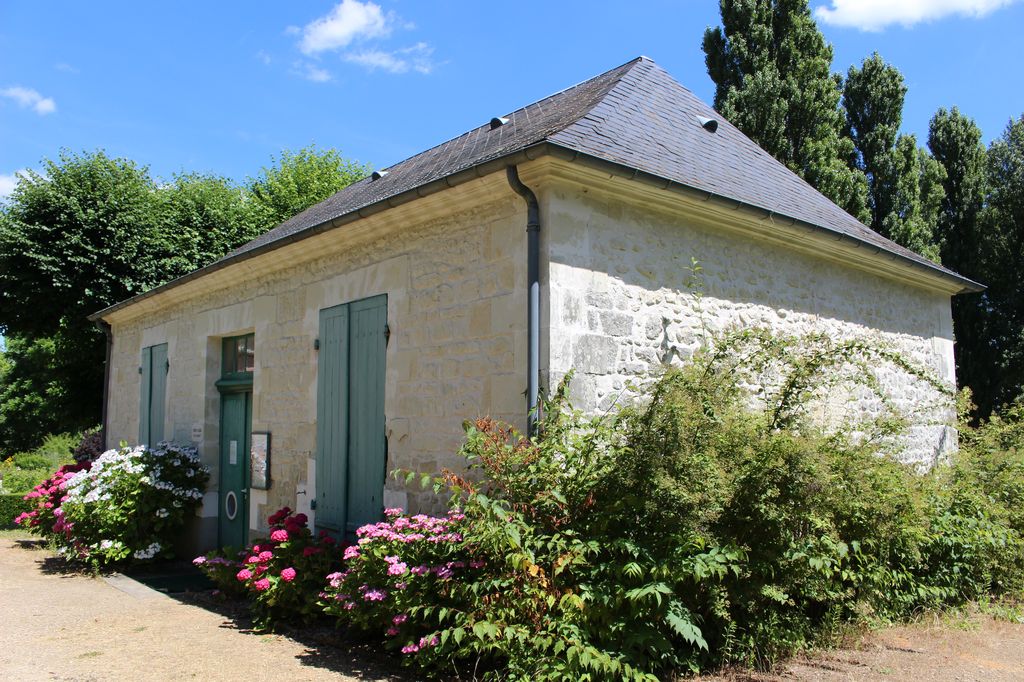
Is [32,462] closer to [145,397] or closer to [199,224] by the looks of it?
[199,224]

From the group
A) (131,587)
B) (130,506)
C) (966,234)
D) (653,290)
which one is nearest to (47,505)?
(130,506)

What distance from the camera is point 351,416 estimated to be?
6887 millimetres

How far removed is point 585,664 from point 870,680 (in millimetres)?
1748

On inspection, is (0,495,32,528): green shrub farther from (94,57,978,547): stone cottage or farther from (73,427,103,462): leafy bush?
(94,57,978,547): stone cottage

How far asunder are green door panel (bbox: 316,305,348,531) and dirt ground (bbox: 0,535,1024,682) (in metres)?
1.15

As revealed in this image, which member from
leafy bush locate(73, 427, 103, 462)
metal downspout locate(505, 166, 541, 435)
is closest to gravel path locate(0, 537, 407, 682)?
metal downspout locate(505, 166, 541, 435)

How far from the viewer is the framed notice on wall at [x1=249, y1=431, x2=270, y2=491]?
8031 mm

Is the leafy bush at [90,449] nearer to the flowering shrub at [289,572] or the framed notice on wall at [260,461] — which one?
the framed notice on wall at [260,461]

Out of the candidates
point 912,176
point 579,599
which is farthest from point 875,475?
point 912,176

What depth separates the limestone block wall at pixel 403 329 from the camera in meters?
5.61

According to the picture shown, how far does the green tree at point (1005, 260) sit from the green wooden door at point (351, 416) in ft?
41.2

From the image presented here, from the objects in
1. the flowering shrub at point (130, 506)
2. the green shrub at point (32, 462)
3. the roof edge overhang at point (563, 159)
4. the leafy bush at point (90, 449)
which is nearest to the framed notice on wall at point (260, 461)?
the flowering shrub at point (130, 506)

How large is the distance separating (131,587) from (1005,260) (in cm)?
1551

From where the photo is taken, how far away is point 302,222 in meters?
10.2
